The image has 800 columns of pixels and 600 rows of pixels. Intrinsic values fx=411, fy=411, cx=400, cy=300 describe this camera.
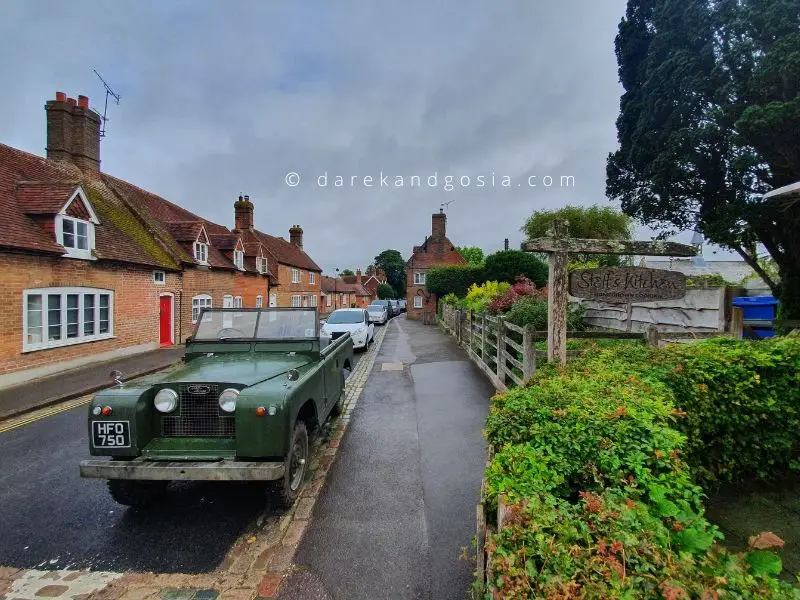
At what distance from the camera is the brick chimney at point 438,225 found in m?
39.8

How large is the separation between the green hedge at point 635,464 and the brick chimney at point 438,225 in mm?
35850

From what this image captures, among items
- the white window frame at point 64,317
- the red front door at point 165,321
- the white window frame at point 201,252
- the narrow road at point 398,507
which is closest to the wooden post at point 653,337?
the narrow road at point 398,507

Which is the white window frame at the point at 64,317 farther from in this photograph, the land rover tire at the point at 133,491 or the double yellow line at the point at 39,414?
the land rover tire at the point at 133,491

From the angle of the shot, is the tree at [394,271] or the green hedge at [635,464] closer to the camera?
the green hedge at [635,464]

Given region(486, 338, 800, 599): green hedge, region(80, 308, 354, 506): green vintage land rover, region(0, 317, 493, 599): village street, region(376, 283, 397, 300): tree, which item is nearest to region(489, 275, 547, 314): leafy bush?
region(0, 317, 493, 599): village street

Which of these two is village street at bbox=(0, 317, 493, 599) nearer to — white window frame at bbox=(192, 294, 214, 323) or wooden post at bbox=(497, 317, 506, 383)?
wooden post at bbox=(497, 317, 506, 383)

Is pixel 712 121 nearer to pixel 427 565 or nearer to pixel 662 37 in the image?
pixel 662 37

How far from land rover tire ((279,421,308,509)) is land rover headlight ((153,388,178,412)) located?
1.17 metres

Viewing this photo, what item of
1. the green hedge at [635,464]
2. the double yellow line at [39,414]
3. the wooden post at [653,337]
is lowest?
the double yellow line at [39,414]

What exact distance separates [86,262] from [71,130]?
23.6 feet

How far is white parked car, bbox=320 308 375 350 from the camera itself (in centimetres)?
1470

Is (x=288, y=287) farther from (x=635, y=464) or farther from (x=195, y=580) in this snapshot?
(x=635, y=464)

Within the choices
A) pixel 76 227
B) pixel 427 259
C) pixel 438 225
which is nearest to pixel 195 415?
pixel 76 227

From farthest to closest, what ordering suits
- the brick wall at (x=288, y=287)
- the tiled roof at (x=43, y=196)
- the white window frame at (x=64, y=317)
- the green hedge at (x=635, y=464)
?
the brick wall at (x=288, y=287) < the tiled roof at (x=43, y=196) < the white window frame at (x=64, y=317) < the green hedge at (x=635, y=464)
